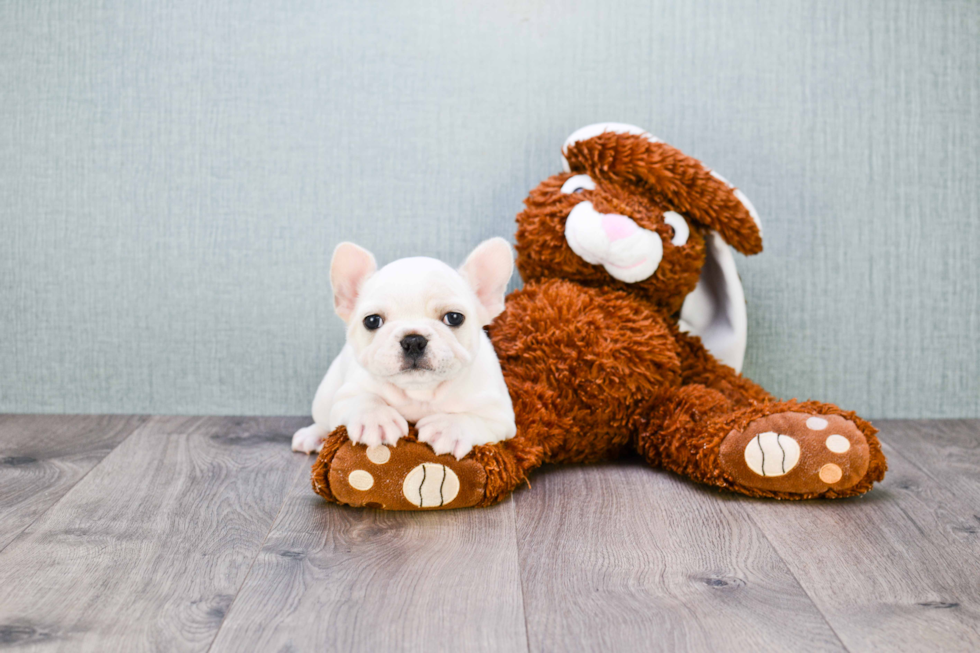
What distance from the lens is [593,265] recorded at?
1.42m

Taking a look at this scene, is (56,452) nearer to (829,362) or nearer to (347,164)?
(347,164)

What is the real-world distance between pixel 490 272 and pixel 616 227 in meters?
0.27

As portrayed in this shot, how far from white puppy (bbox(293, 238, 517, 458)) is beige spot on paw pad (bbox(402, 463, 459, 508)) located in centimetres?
3

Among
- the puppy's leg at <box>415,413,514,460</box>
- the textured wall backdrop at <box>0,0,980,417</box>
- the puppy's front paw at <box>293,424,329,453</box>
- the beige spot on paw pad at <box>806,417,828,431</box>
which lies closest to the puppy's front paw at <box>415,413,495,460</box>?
the puppy's leg at <box>415,413,514,460</box>

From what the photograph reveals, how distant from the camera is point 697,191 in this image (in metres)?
1.38

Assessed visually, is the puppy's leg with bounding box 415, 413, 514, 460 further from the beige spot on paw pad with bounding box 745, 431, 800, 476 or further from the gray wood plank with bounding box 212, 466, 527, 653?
the beige spot on paw pad with bounding box 745, 431, 800, 476

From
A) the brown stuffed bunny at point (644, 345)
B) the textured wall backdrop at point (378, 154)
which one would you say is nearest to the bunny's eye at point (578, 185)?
the brown stuffed bunny at point (644, 345)

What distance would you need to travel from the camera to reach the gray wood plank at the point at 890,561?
789 millimetres

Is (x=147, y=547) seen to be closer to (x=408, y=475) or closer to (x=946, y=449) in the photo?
(x=408, y=475)

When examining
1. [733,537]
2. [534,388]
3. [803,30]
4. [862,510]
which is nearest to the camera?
[733,537]

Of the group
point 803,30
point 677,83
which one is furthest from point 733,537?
point 803,30

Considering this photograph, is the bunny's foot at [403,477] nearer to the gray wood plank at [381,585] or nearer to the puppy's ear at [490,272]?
the gray wood plank at [381,585]

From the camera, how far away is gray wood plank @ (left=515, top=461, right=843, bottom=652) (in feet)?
2.54

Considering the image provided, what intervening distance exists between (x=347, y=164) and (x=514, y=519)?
2.86 feet
